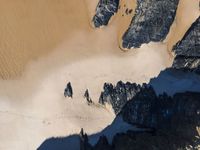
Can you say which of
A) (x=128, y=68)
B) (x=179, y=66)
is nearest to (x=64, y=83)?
(x=128, y=68)

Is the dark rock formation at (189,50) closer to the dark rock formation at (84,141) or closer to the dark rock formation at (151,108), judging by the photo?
the dark rock formation at (151,108)

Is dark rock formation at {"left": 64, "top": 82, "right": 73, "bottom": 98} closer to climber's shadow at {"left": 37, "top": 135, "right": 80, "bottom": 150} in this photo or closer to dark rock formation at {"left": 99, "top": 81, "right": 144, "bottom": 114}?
dark rock formation at {"left": 99, "top": 81, "right": 144, "bottom": 114}

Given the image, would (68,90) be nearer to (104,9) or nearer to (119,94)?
(119,94)

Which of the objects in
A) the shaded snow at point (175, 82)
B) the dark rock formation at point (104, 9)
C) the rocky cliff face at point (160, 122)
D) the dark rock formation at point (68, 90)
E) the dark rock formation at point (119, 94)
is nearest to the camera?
the rocky cliff face at point (160, 122)

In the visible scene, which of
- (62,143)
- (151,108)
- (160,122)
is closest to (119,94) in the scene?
(151,108)

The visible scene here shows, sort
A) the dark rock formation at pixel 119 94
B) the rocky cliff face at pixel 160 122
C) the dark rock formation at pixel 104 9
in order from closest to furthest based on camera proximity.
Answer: the rocky cliff face at pixel 160 122 < the dark rock formation at pixel 104 9 < the dark rock formation at pixel 119 94

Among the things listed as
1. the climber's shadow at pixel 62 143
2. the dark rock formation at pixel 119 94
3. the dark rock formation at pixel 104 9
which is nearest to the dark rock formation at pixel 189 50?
the dark rock formation at pixel 119 94

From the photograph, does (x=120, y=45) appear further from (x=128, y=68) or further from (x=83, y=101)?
(x=83, y=101)
